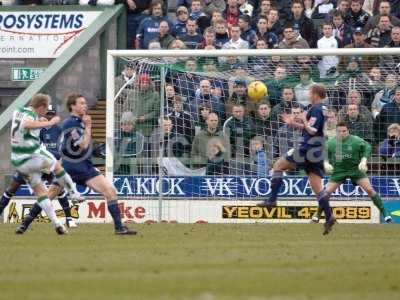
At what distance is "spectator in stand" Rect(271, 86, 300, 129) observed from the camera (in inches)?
1013

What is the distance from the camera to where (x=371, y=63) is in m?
25.7

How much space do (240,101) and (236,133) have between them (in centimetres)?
66

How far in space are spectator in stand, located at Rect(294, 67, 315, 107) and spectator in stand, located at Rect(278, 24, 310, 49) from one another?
891 mm

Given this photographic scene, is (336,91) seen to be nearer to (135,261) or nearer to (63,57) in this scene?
(63,57)

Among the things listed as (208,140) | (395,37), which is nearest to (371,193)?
(208,140)

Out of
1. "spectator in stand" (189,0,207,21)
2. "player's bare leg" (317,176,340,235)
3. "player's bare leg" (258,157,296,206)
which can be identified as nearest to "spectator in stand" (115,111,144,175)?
"spectator in stand" (189,0,207,21)

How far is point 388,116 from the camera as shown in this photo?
25.5 m

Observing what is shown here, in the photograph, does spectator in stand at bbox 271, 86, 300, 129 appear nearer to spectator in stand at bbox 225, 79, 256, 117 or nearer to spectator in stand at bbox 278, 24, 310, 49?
spectator in stand at bbox 225, 79, 256, 117

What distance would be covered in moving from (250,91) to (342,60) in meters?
3.34

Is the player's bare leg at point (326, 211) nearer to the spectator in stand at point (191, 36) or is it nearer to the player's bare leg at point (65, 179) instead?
the player's bare leg at point (65, 179)

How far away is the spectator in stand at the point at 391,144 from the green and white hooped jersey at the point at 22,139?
874 cm

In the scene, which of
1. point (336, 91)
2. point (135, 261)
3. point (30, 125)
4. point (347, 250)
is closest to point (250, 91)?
point (336, 91)

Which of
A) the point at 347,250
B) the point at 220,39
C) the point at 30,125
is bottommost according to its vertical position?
the point at 347,250

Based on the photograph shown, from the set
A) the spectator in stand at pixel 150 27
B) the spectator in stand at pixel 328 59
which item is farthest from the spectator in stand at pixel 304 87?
the spectator in stand at pixel 150 27
